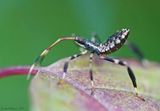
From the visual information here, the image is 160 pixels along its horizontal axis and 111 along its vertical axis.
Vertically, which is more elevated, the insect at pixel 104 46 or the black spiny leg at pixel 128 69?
the insect at pixel 104 46

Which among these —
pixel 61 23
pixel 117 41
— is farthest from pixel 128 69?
pixel 61 23

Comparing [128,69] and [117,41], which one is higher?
[117,41]

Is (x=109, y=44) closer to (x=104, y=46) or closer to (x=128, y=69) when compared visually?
(x=104, y=46)

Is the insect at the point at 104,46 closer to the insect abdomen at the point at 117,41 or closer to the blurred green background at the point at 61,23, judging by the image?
the insect abdomen at the point at 117,41

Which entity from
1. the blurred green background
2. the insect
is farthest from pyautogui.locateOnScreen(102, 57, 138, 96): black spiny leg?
the blurred green background

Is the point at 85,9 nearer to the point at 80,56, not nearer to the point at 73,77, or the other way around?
the point at 80,56

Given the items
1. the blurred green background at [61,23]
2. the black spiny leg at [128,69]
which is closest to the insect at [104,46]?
the black spiny leg at [128,69]

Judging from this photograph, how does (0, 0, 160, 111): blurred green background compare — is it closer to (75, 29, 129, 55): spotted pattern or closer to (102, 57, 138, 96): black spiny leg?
(75, 29, 129, 55): spotted pattern

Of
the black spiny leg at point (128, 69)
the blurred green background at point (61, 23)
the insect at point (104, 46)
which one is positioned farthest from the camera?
the blurred green background at point (61, 23)
